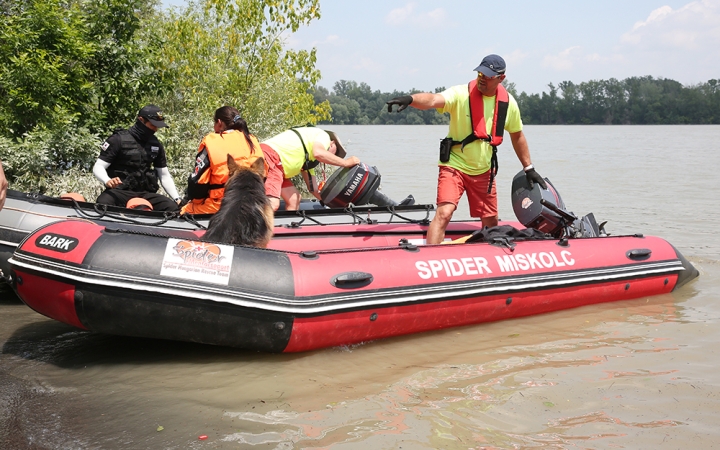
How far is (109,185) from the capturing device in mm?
6363

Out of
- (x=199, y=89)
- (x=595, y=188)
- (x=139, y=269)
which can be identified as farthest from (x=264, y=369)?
(x=595, y=188)

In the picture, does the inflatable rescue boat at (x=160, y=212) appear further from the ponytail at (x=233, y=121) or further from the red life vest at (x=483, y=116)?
the red life vest at (x=483, y=116)

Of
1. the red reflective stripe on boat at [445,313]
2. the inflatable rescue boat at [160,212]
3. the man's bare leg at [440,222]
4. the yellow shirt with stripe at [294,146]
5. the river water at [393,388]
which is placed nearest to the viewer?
the river water at [393,388]

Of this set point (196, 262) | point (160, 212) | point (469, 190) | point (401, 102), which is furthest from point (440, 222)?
point (160, 212)

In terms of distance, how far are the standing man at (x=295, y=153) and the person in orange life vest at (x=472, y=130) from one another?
1324 millimetres

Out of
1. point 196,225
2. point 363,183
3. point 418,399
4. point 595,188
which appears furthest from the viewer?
point 595,188

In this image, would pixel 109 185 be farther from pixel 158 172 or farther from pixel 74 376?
pixel 74 376

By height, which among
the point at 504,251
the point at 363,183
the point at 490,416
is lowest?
the point at 490,416

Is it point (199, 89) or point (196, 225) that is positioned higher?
point (199, 89)

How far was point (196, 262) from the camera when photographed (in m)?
4.33

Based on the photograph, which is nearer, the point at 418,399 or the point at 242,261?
the point at 418,399

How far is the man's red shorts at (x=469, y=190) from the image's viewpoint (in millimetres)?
5848

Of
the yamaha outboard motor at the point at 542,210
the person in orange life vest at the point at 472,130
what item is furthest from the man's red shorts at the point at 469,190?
the yamaha outboard motor at the point at 542,210

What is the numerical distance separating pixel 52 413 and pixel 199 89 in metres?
9.19
